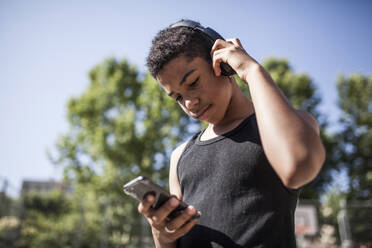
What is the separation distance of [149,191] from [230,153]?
1.41 feet

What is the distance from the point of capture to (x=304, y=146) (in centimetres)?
83

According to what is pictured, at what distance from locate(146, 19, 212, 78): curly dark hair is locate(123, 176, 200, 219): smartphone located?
0.65 meters

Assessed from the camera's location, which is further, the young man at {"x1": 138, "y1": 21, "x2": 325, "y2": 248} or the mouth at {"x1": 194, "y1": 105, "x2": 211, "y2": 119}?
the mouth at {"x1": 194, "y1": 105, "x2": 211, "y2": 119}

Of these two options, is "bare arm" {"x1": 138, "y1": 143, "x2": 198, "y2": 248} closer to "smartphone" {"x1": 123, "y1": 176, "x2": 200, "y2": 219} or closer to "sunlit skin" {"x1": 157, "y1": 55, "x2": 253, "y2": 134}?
"smartphone" {"x1": 123, "y1": 176, "x2": 200, "y2": 219}

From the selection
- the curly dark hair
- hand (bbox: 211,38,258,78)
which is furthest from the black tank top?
the curly dark hair

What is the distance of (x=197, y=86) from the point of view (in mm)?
1295

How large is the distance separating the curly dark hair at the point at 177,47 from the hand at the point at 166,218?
0.68 meters

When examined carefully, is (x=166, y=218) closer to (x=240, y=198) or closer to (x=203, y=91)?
(x=240, y=198)

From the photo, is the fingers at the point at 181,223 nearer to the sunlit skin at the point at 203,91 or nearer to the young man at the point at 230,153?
the young man at the point at 230,153

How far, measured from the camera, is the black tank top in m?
1.05

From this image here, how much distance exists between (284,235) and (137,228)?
13.5 m

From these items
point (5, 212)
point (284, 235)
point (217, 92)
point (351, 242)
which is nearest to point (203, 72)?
point (217, 92)

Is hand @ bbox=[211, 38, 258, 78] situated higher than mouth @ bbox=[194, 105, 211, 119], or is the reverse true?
hand @ bbox=[211, 38, 258, 78]

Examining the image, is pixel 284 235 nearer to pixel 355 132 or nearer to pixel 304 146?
pixel 304 146
